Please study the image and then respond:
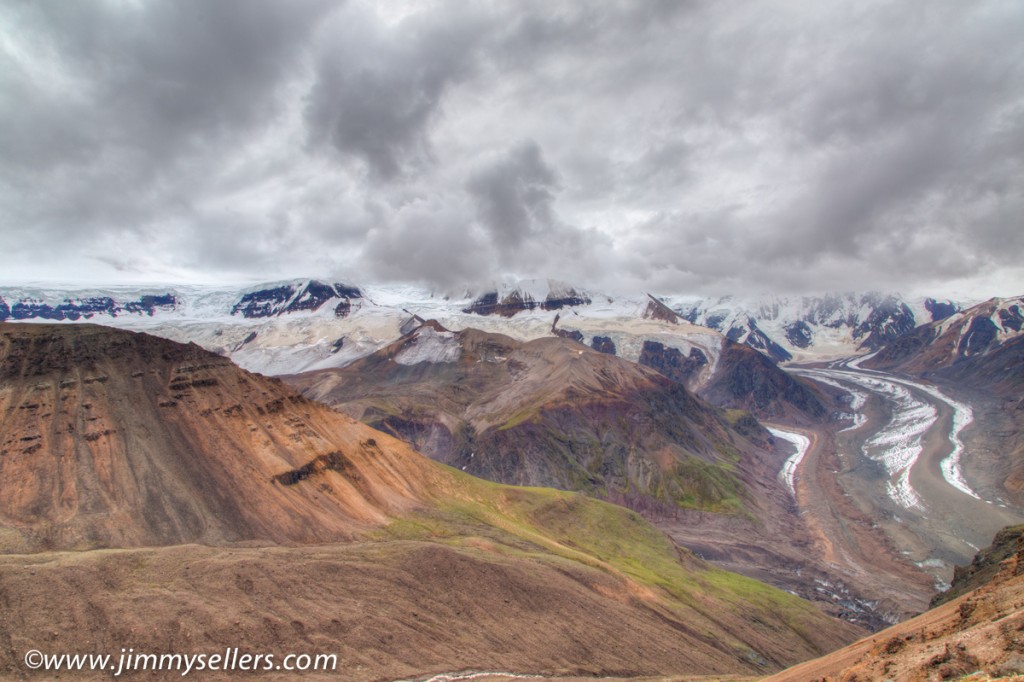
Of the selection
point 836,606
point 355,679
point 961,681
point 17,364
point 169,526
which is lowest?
point 836,606

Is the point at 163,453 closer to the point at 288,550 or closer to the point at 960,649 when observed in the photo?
the point at 288,550

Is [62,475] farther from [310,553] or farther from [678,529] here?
[678,529]

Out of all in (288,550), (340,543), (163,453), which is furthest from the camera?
(163,453)

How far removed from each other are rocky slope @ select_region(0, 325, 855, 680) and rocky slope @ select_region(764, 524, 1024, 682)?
1219 inches

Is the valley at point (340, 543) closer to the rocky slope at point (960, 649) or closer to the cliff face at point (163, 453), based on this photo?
the cliff face at point (163, 453)

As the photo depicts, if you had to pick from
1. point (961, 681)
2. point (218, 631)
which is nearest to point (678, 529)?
point (218, 631)

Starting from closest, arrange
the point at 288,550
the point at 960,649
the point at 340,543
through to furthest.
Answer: the point at 960,649, the point at 288,550, the point at 340,543

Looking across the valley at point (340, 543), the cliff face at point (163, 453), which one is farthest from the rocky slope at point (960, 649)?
the cliff face at point (163, 453)

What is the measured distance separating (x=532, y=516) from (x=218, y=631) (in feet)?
210

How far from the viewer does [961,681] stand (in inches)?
728

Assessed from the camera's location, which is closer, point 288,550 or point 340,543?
point 288,550

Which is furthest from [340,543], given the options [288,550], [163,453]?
[163,453]

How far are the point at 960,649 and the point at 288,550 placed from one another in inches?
2122

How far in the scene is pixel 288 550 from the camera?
191 ft
